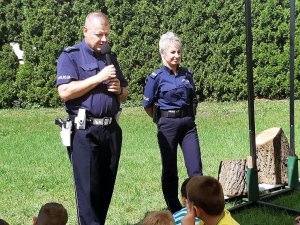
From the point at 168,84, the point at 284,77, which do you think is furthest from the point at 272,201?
the point at 284,77

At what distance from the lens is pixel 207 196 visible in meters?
2.83

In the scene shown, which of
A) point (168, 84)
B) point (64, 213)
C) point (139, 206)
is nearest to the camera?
point (64, 213)

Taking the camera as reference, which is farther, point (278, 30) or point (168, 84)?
point (278, 30)

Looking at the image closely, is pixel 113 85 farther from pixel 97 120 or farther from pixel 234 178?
pixel 234 178

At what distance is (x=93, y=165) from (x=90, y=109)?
38cm

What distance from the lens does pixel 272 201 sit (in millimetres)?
5289

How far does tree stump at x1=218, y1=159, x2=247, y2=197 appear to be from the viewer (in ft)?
17.3

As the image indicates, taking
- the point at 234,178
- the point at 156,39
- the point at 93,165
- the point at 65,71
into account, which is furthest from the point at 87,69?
the point at 156,39

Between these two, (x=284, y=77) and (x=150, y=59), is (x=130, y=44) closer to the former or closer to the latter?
(x=150, y=59)

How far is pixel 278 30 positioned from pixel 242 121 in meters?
3.27

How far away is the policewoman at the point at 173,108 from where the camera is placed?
14.7 ft

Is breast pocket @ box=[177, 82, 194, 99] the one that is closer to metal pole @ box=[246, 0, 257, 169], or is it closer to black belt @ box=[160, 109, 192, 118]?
black belt @ box=[160, 109, 192, 118]

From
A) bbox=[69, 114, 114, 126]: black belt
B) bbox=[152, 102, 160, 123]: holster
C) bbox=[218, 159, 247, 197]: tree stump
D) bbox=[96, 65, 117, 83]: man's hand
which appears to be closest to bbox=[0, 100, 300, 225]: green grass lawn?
bbox=[218, 159, 247, 197]: tree stump

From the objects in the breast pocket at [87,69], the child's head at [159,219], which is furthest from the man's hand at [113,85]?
the child's head at [159,219]
